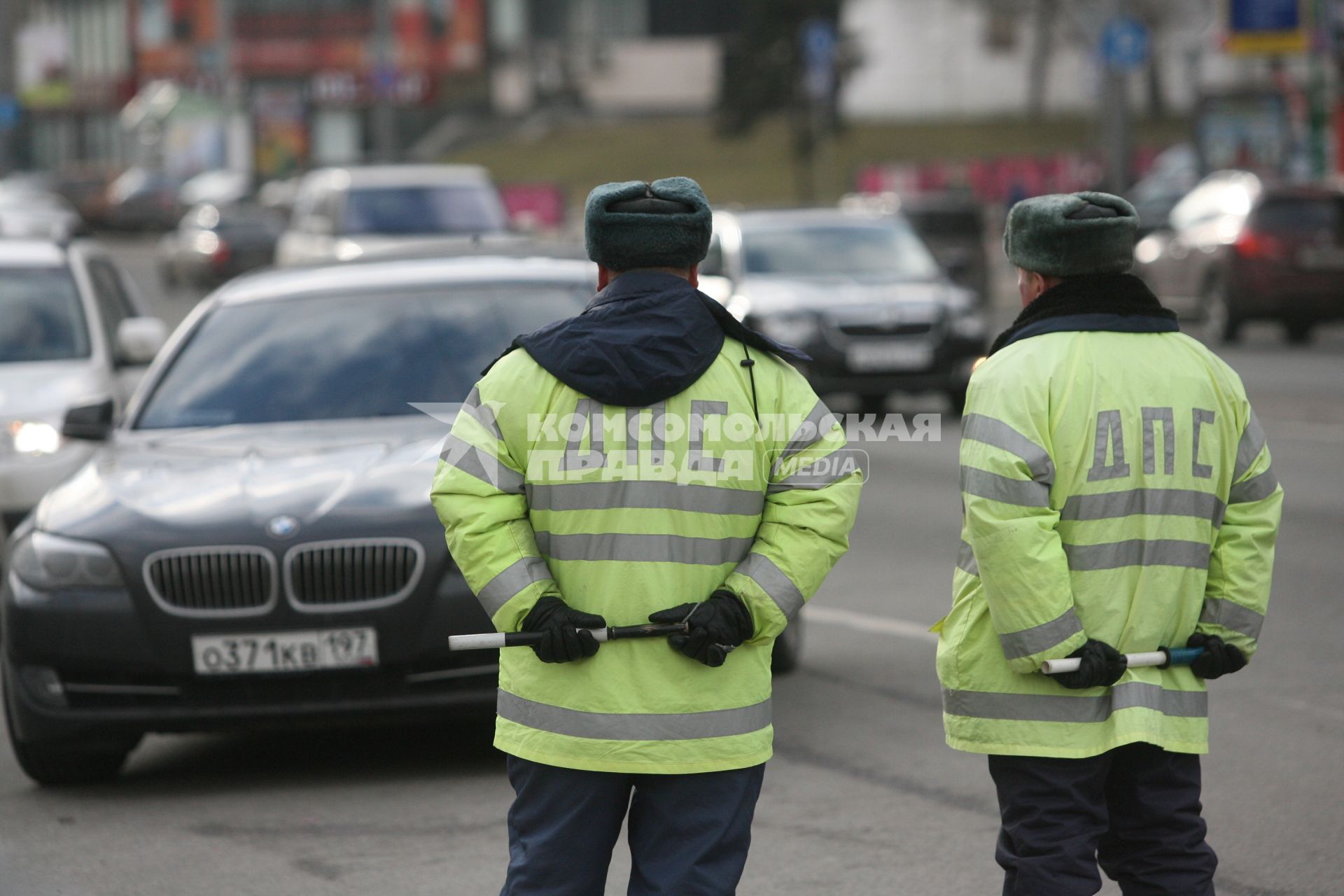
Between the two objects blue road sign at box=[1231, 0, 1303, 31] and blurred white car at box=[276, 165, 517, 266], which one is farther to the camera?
blue road sign at box=[1231, 0, 1303, 31]

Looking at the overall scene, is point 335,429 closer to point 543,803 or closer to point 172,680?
point 172,680

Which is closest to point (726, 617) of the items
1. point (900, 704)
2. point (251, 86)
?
point (900, 704)

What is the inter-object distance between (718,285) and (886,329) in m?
1.39

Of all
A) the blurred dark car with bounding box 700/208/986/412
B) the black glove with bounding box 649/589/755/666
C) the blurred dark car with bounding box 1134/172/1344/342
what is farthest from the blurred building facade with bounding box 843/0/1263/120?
the black glove with bounding box 649/589/755/666

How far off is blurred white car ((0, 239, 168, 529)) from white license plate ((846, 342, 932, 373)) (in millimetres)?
6276

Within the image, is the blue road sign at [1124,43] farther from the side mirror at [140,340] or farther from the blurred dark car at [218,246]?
the side mirror at [140,340]

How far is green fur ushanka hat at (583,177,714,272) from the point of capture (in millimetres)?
3686

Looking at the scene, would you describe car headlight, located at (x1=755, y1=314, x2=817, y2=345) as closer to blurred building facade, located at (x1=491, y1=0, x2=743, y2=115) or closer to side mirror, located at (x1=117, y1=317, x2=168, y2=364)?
side mirror, located at (x1=117, y1=317, x2=168, y2=364)

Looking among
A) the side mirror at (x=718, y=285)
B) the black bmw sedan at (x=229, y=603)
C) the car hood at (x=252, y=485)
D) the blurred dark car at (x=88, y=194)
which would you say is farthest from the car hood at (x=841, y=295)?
the blurred dark car at (x=88, y=194)

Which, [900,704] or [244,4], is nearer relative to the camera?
[900,704]

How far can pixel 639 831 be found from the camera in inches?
146

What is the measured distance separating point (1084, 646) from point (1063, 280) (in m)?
0.70

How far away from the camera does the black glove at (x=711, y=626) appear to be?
3588 millimetres

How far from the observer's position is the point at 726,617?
3600 millimetres
